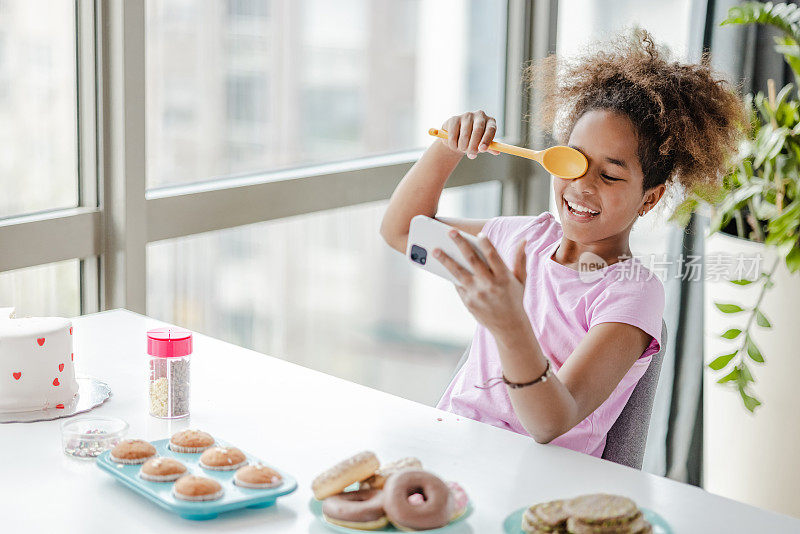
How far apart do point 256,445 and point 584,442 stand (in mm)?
496

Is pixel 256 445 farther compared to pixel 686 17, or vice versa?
pixel 686 17

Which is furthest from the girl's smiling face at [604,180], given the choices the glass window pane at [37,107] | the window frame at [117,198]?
the glass window pane at [37,107]

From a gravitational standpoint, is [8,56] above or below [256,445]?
above

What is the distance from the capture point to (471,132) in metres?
1.50

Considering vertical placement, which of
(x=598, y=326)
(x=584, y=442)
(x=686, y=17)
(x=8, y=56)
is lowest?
(x=584, y=442)

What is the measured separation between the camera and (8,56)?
1628 mm

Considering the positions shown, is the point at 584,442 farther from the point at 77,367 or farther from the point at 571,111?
the point at 77,367

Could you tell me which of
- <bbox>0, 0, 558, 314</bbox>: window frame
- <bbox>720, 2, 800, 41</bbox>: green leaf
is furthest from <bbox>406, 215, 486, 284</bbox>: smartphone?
<bbox>720, 2, 800, 41</bbox>: green leaf

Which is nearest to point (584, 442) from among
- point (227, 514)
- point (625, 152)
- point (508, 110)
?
point (625, 152)

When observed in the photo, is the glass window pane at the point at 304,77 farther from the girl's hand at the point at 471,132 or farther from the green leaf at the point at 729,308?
the green leaf at the point at 729,308

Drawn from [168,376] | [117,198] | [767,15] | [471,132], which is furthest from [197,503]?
[767,15]

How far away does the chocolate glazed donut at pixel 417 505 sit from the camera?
0.92 meters

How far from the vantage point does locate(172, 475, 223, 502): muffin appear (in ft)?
3.08

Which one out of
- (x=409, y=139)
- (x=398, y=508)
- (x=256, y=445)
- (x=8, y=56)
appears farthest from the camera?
(x=409, y=139)
